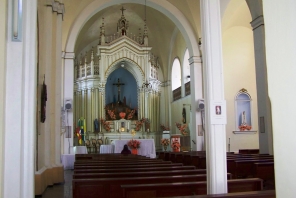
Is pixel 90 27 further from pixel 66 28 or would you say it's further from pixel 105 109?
pixel 66 28

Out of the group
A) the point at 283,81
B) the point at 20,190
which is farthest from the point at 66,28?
the point at 283,81

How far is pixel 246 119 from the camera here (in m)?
15.0

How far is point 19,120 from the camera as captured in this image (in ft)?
9.77

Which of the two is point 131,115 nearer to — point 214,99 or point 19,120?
point 214,99

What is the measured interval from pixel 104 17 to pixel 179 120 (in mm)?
6958

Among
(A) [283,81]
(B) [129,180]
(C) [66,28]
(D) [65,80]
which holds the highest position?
(C) [66,28]

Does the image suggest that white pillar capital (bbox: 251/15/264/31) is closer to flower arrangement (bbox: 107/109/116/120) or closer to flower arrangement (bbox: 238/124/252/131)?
flower arrangement (bbox: 238/124/252/131)

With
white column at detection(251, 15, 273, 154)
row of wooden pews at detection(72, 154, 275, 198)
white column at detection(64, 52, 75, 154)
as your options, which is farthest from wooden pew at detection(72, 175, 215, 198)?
white column at detection(64, 52, 75, 154)

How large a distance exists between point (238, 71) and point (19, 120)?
43.8ft

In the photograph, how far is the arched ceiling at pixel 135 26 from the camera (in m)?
18.0

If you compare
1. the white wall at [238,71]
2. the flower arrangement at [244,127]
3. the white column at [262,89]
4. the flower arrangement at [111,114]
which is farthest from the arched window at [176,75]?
the white column at [262,89]

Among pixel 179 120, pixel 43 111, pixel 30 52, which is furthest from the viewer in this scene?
pixel 179 120

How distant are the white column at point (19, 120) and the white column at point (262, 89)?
6.96 metres

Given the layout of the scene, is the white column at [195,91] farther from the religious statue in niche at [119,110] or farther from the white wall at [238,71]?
the religious statue in niche at [119,110]
